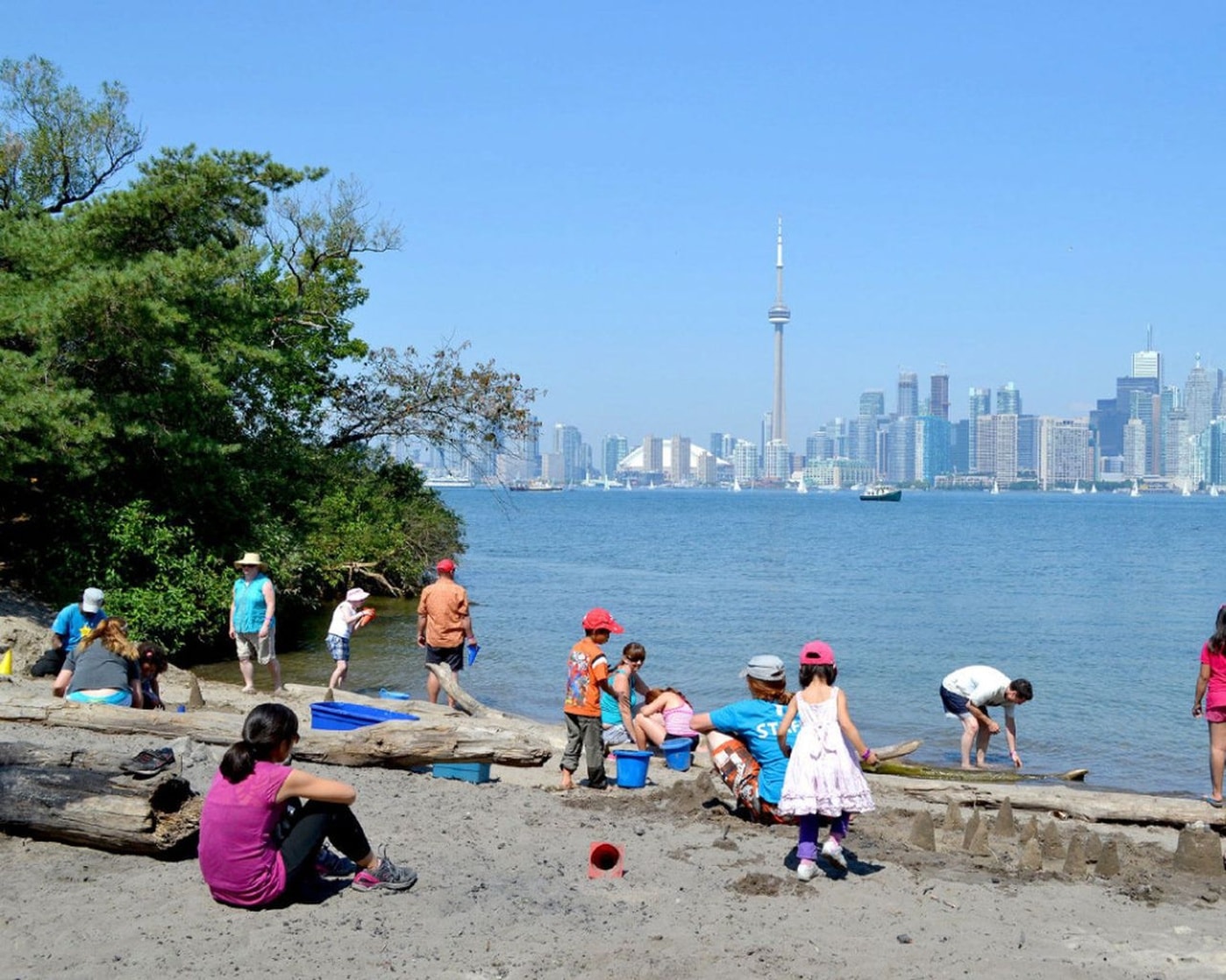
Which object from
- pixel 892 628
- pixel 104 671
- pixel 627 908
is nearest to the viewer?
pixel 627 908

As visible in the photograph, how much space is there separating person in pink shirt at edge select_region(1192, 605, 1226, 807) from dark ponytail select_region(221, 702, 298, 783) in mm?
7884

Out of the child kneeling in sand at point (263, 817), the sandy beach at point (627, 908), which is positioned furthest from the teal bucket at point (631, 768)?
the child kneeling in sand at point (263, 817)

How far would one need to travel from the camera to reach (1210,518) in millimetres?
134000

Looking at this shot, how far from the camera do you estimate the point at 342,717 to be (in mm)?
10617

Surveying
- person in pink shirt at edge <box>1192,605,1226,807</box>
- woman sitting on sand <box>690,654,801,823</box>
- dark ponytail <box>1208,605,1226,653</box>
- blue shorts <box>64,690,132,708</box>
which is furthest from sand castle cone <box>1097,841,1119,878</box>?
blue shorts <box>64,690,132,708</box>

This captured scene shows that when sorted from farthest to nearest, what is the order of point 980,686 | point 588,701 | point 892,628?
point 892,628
point 980,686
point 588,701

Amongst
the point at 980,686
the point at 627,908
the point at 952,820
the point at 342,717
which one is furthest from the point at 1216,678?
the point at 342,717

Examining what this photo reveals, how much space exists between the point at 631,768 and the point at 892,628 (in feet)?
68.8

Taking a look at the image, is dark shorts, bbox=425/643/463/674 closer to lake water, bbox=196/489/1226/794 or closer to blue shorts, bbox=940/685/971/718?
lake water, bbox=196/489/1226/794

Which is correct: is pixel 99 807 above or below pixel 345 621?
below

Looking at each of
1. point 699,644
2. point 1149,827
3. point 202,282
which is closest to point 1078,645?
point 699,644

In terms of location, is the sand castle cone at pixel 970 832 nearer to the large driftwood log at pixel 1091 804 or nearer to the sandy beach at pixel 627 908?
the sandy beach at pixel 627 908

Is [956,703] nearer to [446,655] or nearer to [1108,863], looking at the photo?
[1108,863]

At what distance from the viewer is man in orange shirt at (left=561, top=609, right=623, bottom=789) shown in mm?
9891
